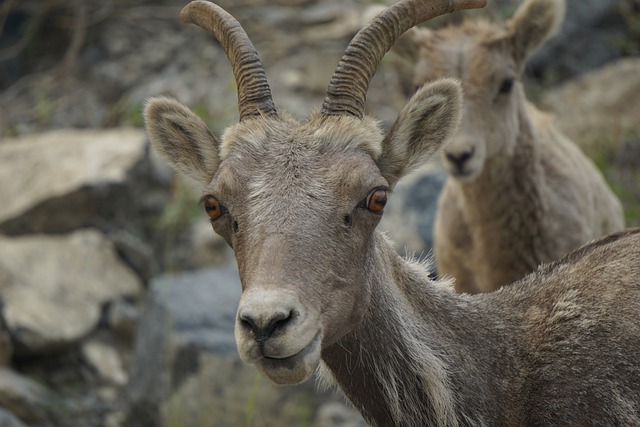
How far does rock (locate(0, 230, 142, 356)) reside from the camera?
1275 centimetres

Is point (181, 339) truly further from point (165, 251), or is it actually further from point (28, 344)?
point (165, 251)

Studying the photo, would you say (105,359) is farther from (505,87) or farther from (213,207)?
(213,207)

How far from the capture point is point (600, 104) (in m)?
15.7

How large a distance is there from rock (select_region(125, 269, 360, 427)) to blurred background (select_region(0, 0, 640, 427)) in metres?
0.02

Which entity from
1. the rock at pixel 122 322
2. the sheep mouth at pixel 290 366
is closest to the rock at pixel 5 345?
the rock at pixel 122 322

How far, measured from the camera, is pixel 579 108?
15836mm

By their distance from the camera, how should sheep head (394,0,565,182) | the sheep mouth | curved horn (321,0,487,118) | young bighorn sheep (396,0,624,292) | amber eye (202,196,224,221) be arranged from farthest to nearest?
1. young bighorn sheep (396,0,624,292)
2. sheep head (394,0,565,182)
3. curved horn (321,0,487,118)
4. amber eye (202,196,224,221)
5. the sheep mouth

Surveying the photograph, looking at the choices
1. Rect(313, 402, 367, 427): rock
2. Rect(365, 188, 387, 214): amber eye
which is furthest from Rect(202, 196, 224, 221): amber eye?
Rect(313, 402, 367, 427): rock

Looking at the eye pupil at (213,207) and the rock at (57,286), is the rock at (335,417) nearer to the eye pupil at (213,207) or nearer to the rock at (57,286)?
the rock at (57,286)

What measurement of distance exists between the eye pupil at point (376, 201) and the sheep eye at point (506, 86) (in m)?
4.53

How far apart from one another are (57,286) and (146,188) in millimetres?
2254

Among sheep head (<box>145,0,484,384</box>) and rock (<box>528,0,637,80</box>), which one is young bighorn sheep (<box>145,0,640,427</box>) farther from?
rock (<box>528,0,637,80</box>)

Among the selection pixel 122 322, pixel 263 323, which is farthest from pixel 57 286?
pixel 263 323

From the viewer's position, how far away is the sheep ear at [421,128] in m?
6.04
